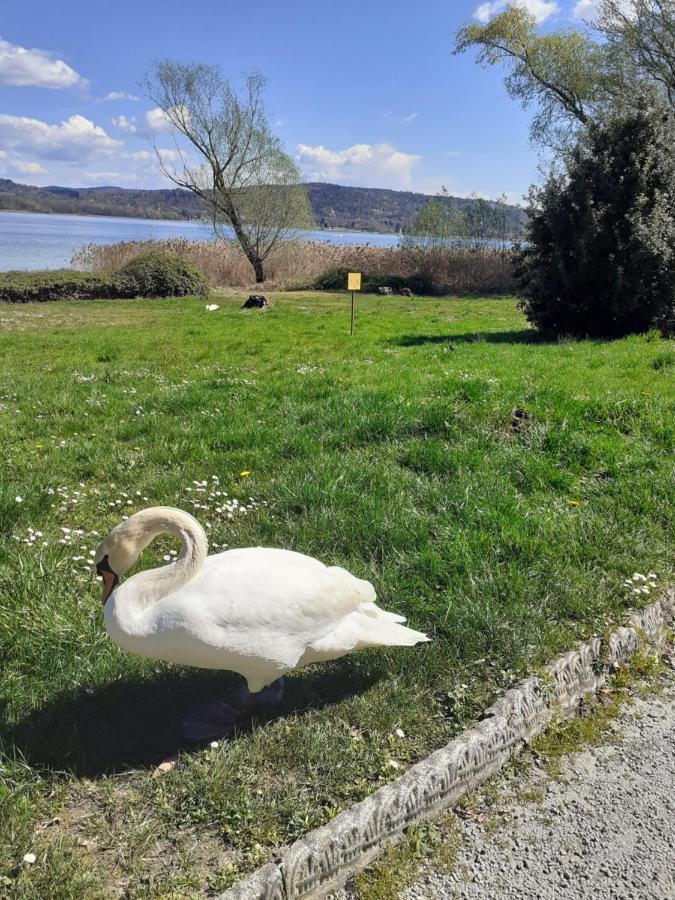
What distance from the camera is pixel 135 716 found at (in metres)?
2.98

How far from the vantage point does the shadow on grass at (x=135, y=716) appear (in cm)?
271

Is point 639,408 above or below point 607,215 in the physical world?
below

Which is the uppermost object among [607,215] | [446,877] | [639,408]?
[607,215]

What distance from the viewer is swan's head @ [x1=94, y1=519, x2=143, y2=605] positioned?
270 cm

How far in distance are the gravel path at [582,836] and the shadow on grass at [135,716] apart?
0.90m

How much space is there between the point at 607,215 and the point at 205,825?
13.5 metres

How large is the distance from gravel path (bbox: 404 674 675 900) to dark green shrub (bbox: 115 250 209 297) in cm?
2392

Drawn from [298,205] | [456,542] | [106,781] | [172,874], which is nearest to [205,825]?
[172,874]

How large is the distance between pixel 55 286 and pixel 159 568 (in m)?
23.0

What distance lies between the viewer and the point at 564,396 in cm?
741

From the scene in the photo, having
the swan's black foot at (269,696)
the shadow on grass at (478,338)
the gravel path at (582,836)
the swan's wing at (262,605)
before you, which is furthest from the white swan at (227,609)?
the shadow on grass at (478,338)

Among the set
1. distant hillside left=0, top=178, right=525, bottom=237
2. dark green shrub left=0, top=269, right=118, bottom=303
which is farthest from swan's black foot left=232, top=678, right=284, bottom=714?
distant hillside left=0, top=178, right=525, bottom=237

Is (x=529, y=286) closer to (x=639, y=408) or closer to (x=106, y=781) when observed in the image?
(x=639, y=408)

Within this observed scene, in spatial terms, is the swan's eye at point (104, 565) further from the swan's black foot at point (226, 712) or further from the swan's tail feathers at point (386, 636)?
the swan's tail feathers at point (386, 636)
